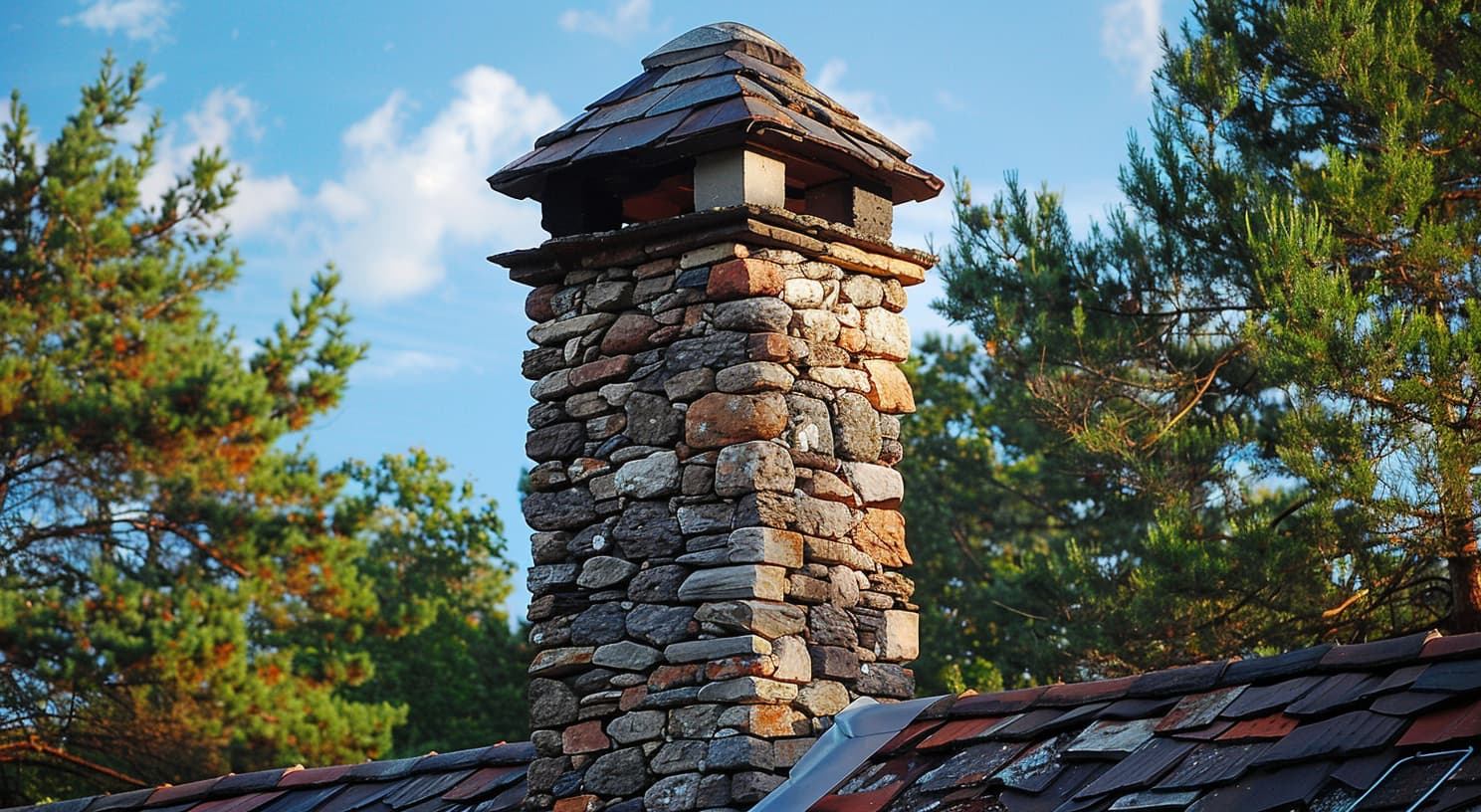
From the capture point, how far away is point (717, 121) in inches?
190

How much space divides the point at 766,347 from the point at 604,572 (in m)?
0.83

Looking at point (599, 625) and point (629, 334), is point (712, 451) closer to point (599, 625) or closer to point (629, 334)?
point (629, 334)

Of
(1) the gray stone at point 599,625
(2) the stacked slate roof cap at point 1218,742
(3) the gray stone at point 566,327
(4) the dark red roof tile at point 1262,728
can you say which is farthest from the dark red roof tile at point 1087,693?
(3) the gray stone at point 566,327

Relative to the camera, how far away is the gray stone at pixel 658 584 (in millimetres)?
4566

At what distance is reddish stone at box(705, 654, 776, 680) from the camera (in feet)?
14.3

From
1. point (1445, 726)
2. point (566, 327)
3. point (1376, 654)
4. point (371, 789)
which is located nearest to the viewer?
point (1445, 726)

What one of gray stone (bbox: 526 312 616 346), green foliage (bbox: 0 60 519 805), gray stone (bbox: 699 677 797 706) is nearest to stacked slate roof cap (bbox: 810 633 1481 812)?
gray stone (bbox: 699 677 797 706)

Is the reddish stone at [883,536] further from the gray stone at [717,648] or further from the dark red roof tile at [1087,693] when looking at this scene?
the dark red roof tile at [1087,693]

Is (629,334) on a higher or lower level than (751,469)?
higher

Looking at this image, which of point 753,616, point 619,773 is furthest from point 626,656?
point 753,616

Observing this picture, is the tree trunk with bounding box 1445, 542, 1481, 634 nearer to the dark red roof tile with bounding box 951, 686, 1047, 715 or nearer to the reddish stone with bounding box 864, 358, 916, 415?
the reddish stone with bounding box 864, 358, 916, 415

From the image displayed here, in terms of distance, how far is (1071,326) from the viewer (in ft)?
34.1

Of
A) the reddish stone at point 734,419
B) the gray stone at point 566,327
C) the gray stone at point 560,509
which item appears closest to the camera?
the reddish stone at point 734,419

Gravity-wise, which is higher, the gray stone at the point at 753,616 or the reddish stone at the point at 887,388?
the reddish stone at the point at 887,388
